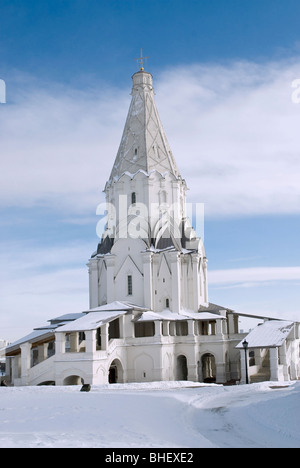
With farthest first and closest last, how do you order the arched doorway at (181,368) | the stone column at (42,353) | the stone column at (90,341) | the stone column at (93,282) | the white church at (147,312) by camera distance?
the stone column at (93,282) < the arched doorway at (181,368) < the stone column at (42,353) < the white church at (147,312) < the stone column at (90,341)

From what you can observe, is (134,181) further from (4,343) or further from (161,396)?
(161,396)

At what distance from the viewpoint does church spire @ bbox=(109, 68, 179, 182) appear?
142 ft

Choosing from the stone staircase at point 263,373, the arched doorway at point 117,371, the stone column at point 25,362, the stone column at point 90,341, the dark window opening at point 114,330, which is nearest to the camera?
the stone column at point 90,341

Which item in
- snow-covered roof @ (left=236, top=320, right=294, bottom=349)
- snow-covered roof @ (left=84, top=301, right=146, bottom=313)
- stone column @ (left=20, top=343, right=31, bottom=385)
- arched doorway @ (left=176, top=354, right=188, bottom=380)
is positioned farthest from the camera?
arched doorway @ (left=176, top=354, right=188, bottom=380)

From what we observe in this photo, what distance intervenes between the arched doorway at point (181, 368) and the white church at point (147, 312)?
0.08 meters

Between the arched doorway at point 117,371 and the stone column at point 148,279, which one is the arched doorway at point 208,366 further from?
the arched doorway at point 117,371

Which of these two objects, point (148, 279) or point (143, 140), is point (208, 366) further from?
point (143, 140)

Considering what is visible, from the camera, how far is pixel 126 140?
1745 inches

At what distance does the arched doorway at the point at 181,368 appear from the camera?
3838 centimetres

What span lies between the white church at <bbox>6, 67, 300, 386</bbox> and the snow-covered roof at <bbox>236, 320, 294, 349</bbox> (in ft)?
0.22

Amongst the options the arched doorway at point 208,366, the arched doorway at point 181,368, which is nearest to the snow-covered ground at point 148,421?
the arched doorway at point 181,368

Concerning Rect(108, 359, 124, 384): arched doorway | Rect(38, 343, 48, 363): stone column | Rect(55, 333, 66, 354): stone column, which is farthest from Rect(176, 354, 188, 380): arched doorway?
Rect(55, 333, 66, 354): stone column

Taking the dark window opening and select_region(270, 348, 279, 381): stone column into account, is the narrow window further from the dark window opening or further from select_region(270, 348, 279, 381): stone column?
select_region(270, 348, 279, 381): stone column

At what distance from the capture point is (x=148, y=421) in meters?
13.3
